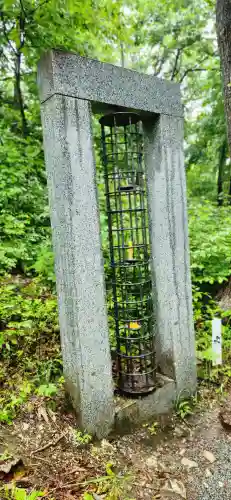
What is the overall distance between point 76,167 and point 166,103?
1.13 meters

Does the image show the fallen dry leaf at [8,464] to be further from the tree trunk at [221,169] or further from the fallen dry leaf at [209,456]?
the tree trunk at [221,169]

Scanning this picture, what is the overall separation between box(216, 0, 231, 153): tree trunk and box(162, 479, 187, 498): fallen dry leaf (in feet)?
10.3

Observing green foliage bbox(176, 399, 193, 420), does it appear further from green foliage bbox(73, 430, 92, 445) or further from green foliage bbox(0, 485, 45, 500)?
green foliage bbox(0, 485, 45, 500)

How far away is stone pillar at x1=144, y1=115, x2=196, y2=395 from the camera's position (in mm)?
2807

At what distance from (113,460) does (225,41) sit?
3.88 metres

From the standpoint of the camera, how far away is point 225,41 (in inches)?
125

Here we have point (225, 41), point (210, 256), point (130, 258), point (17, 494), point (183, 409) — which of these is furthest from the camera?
point (210, 256)

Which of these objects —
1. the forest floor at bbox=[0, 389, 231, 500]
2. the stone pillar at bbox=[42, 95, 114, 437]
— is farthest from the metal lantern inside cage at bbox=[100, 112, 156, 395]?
the forest floor at bbox=[0, 389, 231, 500]

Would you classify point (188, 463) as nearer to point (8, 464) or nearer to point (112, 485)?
point (112, 485)

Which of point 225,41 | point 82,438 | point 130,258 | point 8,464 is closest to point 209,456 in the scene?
point 82,438

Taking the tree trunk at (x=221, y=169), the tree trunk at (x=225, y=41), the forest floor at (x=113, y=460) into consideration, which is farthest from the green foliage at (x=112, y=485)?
the tree trunk at (x=221, y=169)

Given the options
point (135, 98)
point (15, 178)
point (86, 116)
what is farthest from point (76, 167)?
point (15, 178)

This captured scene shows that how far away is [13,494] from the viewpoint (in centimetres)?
176

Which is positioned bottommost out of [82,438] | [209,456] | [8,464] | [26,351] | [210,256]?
[209,456]
